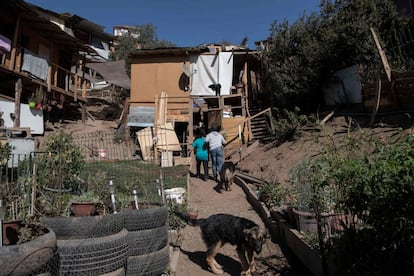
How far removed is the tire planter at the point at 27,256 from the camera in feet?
8.94

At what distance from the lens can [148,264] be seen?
4406 mm

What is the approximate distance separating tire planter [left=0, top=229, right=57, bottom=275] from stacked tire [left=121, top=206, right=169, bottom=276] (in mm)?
1301

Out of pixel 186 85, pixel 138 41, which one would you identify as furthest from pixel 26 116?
pixel 138 41

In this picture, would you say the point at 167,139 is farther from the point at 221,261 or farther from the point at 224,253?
the point at 221,261

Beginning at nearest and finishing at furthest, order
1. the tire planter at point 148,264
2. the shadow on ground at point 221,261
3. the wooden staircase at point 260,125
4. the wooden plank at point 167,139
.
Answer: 1. the tire planter at point 148,264
2. the shadow on ground at point 221,261
3. the wooden plank at point 167,139
4. the wooden staircase at point 260,125

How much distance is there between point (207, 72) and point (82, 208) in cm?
1556

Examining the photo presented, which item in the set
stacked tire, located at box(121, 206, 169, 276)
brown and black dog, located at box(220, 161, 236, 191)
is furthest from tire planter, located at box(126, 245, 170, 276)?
brown and black dog, located at box(220, 161, 236, 191)

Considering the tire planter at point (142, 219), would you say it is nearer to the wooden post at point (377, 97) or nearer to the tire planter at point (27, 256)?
the tire planter at point (27, 256)

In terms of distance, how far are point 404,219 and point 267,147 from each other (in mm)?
10957

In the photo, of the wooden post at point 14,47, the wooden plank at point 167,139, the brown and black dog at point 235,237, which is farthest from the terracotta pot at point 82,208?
the wooden post at point 14,47

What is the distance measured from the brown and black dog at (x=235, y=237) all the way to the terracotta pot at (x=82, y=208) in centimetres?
168

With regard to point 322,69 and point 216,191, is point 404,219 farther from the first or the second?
point 322,69

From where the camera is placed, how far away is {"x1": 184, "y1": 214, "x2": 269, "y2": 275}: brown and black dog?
184 inches

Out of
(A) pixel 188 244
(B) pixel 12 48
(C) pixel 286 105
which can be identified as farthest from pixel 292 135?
(B) pixel 12 48
